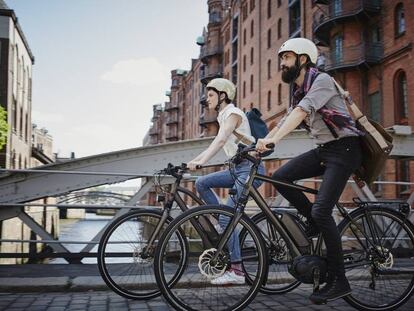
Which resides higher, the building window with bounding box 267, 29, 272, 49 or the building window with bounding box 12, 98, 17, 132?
the building window with bounding box 267, 29, 272, 49

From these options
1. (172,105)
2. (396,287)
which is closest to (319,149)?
(396,287)

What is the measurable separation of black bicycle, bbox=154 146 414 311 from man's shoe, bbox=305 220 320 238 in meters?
0.06

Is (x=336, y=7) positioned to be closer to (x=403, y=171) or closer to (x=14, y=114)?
(x=403, y=171)

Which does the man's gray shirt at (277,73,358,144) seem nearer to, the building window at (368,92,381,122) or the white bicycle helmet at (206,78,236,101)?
the white bicycle helmet at (206,78,236,101)

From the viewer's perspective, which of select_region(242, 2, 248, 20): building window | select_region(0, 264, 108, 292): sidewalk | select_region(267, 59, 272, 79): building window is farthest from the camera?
select_region(242, 2, 248, 20): building window

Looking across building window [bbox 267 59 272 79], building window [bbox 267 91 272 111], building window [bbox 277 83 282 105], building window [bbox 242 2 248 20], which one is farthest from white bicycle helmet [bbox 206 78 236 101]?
building window [bbox 242 2 248 20]

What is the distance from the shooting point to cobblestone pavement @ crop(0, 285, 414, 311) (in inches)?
150

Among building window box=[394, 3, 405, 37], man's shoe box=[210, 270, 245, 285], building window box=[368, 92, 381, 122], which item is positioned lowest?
man's shoe box=[210, 270, 245, 285]

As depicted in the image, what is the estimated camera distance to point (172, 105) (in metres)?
82.8

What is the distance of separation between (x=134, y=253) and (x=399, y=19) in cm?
2218

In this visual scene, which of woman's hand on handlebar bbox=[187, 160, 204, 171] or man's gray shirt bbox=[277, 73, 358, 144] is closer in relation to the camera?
man's gray shirt bbox=[277, 73, 358, 144]

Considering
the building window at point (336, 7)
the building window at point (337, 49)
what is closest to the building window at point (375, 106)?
the building window at point (337, 49)

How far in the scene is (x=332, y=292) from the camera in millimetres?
3439

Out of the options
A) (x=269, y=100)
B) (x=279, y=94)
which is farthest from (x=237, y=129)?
→ (x=269, y=100)
